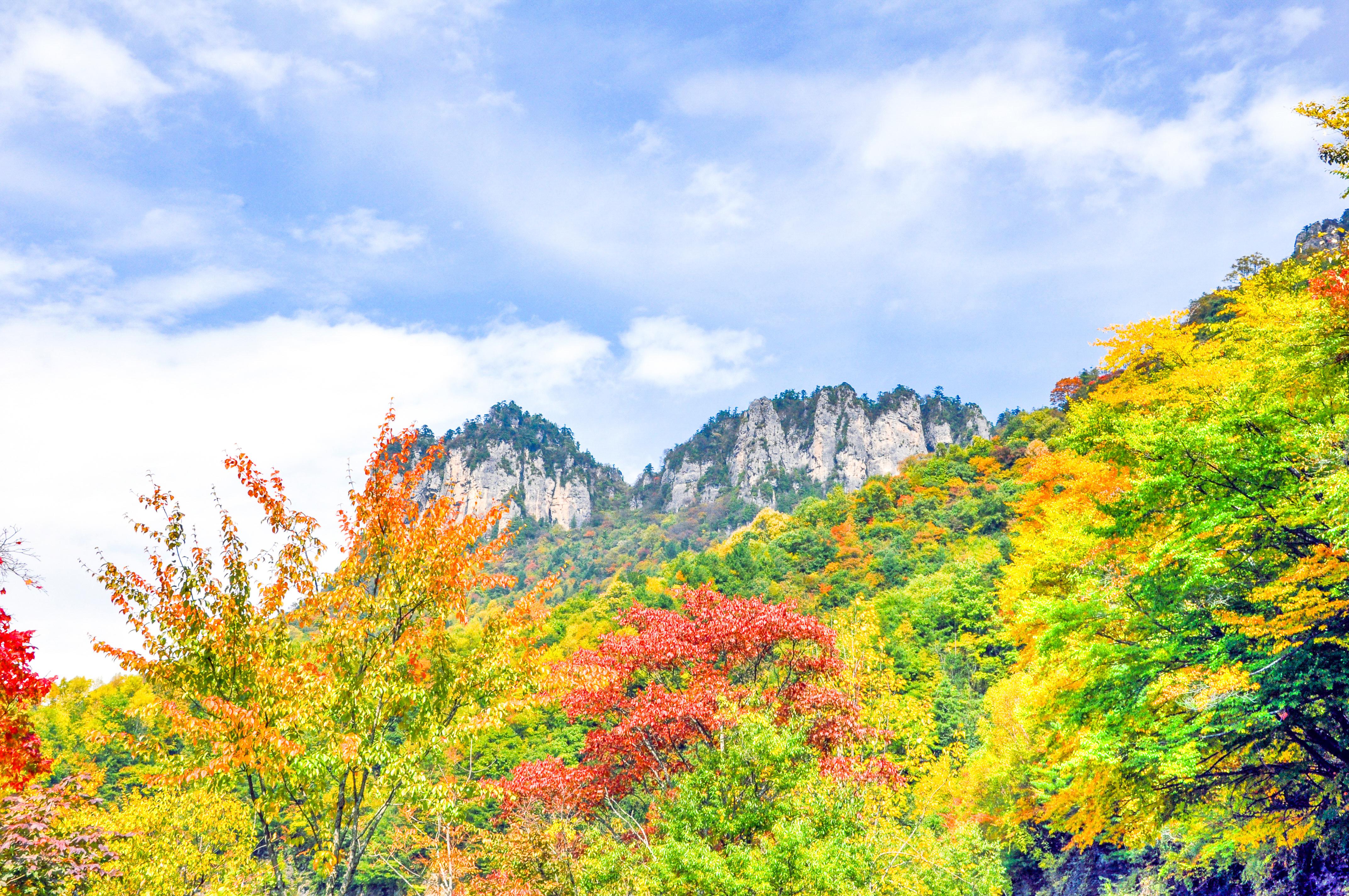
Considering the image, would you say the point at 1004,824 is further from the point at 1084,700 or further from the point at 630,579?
the point at 630,579

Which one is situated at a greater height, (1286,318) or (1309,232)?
(1309,232)

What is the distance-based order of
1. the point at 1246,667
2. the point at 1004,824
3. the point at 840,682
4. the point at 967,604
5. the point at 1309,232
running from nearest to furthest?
the point at 1246,667, the point at 840,682, the point at 1004,824, the point at 967,604, the point at 1309,232

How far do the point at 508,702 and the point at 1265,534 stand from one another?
1037 cm

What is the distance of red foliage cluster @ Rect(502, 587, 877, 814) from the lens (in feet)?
34.6

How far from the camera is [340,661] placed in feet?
20.8

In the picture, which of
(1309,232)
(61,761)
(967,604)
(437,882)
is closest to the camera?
(437,882)

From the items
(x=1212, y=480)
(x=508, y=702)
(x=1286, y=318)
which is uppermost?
(x=1286, y=318)

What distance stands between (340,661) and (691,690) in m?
5.88

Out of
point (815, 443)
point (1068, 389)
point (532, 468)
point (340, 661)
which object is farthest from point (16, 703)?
point (532, 468)

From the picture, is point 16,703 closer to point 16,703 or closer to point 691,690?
point 16,703

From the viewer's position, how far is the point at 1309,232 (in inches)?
2183

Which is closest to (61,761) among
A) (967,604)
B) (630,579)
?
(630,579)

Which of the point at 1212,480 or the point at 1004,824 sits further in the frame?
the point at 1004,824

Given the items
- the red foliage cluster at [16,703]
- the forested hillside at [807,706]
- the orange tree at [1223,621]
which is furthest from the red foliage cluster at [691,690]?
the red foliage cluster at [16,703]
